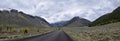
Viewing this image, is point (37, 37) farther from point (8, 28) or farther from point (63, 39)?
point (8, 28)

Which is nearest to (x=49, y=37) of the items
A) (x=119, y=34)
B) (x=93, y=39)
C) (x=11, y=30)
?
(x=93, y=39)

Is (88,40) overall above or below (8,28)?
below

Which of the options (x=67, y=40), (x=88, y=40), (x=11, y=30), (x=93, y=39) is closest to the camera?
(x=67, y=40)

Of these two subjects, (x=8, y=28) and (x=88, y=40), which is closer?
(x=88, y=40)

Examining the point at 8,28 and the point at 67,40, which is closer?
the point at 67,40

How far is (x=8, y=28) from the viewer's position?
109ft

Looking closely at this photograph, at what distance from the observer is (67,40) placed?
324 inches

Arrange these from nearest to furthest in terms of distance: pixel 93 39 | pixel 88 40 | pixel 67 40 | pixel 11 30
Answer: pixel 67 40, pixel 88 40, pixel 93 39, pixel 11 30

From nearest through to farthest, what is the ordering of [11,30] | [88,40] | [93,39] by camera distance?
[88,40]
[93,39]
[11,30]

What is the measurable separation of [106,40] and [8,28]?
1438cm

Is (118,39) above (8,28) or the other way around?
the other way around

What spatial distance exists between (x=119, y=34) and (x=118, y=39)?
1869 millimetres

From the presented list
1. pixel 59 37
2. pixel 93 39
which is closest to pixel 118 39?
pixel 93 39

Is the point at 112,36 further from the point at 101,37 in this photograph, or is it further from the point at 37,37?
Answer: the point at 37,37
